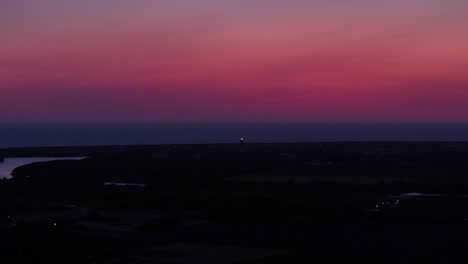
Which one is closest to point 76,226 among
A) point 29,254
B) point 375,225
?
point 29,254

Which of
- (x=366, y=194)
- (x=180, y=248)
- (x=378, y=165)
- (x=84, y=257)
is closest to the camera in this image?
(x=84, y=257)

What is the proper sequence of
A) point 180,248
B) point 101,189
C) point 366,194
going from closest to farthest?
point 180,248 → point 366,194 → point 101,189

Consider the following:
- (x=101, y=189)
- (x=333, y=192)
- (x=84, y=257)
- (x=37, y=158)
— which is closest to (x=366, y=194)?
(x=333, y=192)

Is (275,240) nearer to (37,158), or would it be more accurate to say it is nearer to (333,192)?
(333,192)

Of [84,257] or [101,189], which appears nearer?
[84,257]

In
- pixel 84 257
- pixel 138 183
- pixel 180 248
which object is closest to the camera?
pixel 84 257

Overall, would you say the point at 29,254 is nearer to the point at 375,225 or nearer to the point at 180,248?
the point at 180,248
